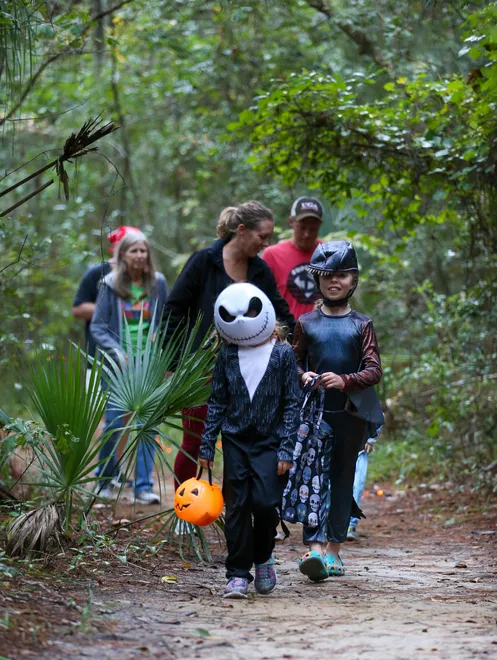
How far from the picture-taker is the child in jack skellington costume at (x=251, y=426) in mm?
4758

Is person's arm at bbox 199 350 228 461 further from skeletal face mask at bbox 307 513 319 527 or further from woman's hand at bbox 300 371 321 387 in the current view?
skeletal face mask at bbox 307 513 319 527

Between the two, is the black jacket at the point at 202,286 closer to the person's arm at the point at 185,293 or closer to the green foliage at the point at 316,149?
the person's arm at the point at 185,293

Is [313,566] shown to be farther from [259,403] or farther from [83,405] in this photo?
[83,405]

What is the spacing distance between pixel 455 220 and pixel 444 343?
1827 mm

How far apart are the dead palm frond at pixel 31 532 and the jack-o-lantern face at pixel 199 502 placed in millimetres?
853

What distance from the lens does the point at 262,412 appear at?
4.82 metres

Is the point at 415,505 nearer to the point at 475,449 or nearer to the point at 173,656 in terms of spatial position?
the point at 475,449

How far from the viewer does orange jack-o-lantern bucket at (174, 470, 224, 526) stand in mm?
4676

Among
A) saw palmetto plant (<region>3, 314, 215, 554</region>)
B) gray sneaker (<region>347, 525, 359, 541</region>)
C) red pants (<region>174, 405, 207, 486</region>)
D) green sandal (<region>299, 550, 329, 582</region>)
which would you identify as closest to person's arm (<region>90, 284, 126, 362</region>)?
Answer: red pants (<region>174, 405, 207, 486</region>)

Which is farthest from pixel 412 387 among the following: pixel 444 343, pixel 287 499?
pixel 287 499

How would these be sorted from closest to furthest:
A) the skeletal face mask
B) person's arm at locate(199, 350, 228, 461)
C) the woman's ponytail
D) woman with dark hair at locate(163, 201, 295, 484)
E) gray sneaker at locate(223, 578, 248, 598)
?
gray sneaker at locate(223, 578, 248, 598)
person's arm at locate(199, 350, 228, 461)
the skeletal face mask
the woman's ponytail
woman with dark hair at locate(163, 201, 295, 484)

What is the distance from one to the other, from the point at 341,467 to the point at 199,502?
103cm

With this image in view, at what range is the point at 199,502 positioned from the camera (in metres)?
4.68

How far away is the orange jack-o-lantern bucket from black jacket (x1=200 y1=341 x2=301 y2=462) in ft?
0.65
